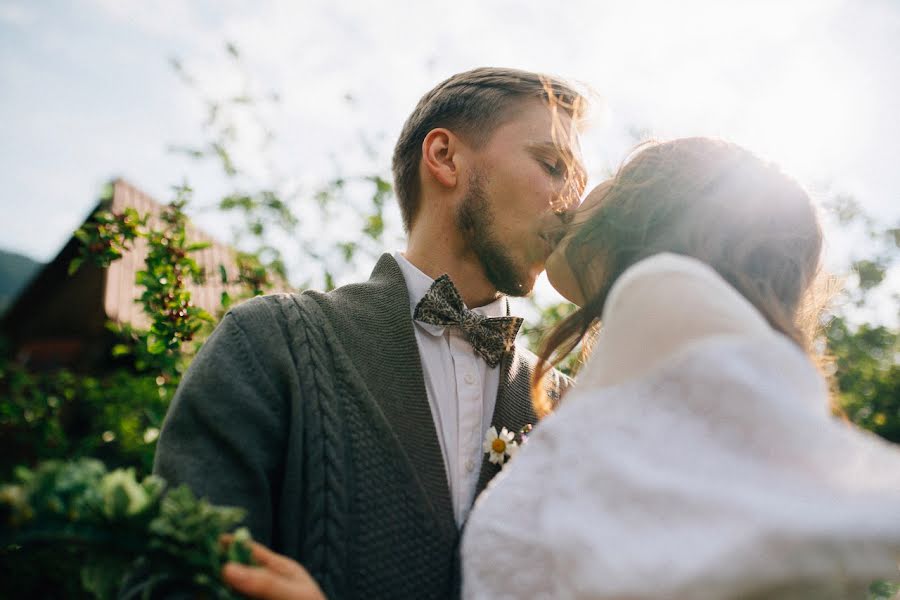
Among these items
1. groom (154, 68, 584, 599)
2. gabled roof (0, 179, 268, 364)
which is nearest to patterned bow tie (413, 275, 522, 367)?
groom (154, 68, 584, 599)

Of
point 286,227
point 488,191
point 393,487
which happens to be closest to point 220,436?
point 393,487

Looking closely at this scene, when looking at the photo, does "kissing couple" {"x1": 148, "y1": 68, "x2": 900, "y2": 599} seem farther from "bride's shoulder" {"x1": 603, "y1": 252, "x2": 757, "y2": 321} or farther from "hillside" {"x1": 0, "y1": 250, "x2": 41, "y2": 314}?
"hillside" {"x1": 0, "y1": 250, "x2": 41, "y2": 314}

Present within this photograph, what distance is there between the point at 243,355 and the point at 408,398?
475mm

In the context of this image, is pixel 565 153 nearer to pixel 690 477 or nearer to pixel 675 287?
pixel 675 287

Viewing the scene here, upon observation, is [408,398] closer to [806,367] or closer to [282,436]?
[282,436]

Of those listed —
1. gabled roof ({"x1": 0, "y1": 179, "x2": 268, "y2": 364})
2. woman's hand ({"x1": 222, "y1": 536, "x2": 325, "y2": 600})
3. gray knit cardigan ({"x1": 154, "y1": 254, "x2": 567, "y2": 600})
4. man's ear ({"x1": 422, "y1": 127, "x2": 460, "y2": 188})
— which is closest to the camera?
woman's hand ({"x1": 222, "y1": 536, "x2": 325, "y2": 600})

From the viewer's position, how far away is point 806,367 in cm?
99

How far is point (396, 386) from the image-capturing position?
1802 mm

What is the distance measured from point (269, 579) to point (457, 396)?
40.2 inches

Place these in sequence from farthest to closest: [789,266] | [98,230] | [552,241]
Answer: [98,230] → [552,241] → [789,266]

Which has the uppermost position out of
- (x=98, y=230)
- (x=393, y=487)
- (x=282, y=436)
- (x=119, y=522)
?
(x=98, y=230)

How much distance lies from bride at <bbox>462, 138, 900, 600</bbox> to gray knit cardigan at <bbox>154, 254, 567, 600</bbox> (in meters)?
0.34

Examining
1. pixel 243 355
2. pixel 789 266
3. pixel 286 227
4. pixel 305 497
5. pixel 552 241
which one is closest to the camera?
pixel 789 266

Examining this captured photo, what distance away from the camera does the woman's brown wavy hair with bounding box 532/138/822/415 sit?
54.9 inches
